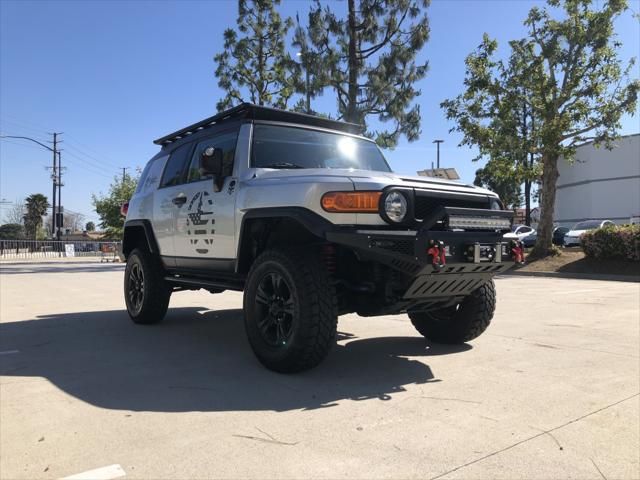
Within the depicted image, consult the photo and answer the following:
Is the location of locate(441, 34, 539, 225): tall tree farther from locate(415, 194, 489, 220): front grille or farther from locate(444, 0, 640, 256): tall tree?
locate(415, 194, 489, 220): front grille

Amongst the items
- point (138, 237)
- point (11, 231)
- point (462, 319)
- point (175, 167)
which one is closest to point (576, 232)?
point (462, 319)

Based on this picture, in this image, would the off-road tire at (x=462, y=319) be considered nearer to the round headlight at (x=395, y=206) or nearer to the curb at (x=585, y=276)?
the round headlight at (x=395, y=206)

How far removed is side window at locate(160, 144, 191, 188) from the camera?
5.88m

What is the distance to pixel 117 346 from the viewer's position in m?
5.16

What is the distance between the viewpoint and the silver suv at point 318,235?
3.67 metres

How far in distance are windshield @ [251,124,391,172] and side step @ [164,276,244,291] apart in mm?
1115

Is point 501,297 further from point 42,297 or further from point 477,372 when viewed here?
point 42,297

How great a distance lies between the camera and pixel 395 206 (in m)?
3.71

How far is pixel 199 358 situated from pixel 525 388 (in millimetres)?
2696

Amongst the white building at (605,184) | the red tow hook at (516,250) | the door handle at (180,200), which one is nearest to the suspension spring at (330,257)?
the red tow hook at (516,250)

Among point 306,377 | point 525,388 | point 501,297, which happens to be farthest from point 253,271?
point 501,297

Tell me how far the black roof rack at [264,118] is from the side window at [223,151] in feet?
0.62

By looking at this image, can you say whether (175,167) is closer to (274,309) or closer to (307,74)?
(274,309)

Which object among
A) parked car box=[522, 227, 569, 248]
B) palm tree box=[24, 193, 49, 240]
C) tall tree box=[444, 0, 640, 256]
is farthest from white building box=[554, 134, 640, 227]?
palm tree box=[24, 193, 49, 240]
